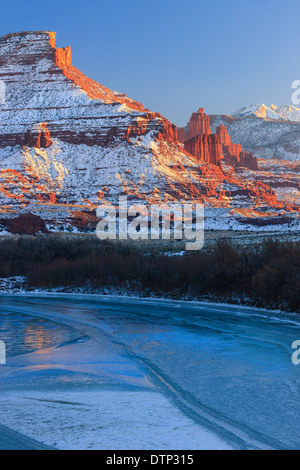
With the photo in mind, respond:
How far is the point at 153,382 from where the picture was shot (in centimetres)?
1188

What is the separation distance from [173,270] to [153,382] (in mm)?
20552

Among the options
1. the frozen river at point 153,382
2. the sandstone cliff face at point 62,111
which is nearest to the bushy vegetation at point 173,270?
the frozen river at point 153,382

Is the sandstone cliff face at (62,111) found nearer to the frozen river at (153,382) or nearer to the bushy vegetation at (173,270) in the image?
the bushy vegetation at (173,270)

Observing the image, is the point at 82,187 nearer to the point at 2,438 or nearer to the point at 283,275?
the point at 283,275

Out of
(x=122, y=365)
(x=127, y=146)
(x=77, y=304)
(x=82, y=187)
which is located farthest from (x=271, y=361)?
(x=127, y=146)

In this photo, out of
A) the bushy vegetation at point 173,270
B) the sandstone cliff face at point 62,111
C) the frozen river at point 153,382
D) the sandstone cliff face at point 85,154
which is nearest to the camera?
the frozen river at point 153,382

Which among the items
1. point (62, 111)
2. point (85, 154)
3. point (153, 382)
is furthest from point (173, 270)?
point (62, 111)

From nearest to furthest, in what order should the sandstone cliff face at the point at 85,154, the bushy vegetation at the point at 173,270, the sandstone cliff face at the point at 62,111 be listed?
the bushy vegetation at the point at 173,270 < the sandstone cliff face at the point at 85,154 < the sandstone cliff face at the point at 62,111

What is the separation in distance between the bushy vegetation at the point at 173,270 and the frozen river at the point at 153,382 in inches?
105

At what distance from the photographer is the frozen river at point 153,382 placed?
833 cm

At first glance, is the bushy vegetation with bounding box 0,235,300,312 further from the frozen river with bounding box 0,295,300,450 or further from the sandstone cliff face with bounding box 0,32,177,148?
the sandstone cliff face with bounding box 0,32,177,148

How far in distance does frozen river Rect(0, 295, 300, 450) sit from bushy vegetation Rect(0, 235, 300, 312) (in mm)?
2675
